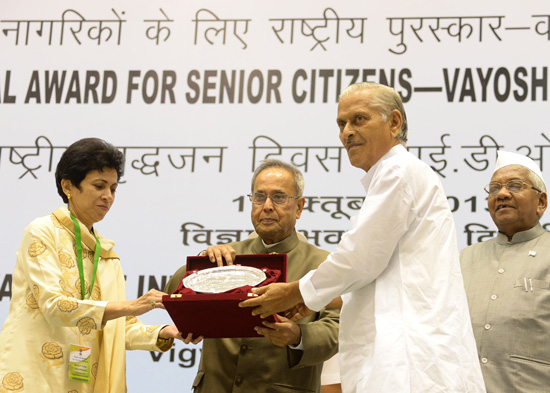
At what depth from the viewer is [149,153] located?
523 cm

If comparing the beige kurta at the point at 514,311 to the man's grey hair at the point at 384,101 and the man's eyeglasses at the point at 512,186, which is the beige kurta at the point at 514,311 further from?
the man's grey hair at the point at 384,101

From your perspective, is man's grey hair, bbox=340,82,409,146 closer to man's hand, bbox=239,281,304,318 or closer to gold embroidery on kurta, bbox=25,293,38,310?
man's hand, bbox=239,281,304,318

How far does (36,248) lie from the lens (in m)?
3.44

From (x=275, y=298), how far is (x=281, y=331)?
0.25 metres

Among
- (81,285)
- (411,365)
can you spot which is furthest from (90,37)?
(411,365)

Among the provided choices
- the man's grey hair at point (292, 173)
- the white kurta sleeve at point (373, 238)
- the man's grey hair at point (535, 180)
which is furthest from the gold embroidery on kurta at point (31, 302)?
the man's grey hair at point (535, 180)

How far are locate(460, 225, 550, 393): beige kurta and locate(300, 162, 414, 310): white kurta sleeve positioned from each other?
1.04 meters

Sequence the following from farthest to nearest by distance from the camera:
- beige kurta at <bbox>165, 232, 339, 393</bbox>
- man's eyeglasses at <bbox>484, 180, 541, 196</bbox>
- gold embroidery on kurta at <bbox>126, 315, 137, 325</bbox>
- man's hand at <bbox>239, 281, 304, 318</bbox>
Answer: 1. man's eyeglasses at <bbox>484, 180, 541, 196</bbox>
2. gold embroidery on kurta at <bbox>126, 315, 137, 325</bbox>
3. beige kurta at <bbox>165, 232, 339, 393</bbox>
4. man's hand at <bbox>239, 281, 304, 318</bbox>

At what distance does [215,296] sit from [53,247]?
0.93 m

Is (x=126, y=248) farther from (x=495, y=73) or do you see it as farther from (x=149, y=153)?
(x=495, y=73)

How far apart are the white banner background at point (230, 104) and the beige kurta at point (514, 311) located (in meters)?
0.95

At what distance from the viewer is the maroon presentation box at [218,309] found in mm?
2955

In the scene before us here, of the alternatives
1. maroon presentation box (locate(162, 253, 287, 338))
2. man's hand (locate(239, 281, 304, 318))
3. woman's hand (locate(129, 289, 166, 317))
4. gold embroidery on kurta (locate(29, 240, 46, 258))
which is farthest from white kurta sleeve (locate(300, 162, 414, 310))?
gold embroidery on kurta (locate(29, 240, 46, 258))

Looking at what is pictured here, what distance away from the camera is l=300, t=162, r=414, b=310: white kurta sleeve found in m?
2.78
